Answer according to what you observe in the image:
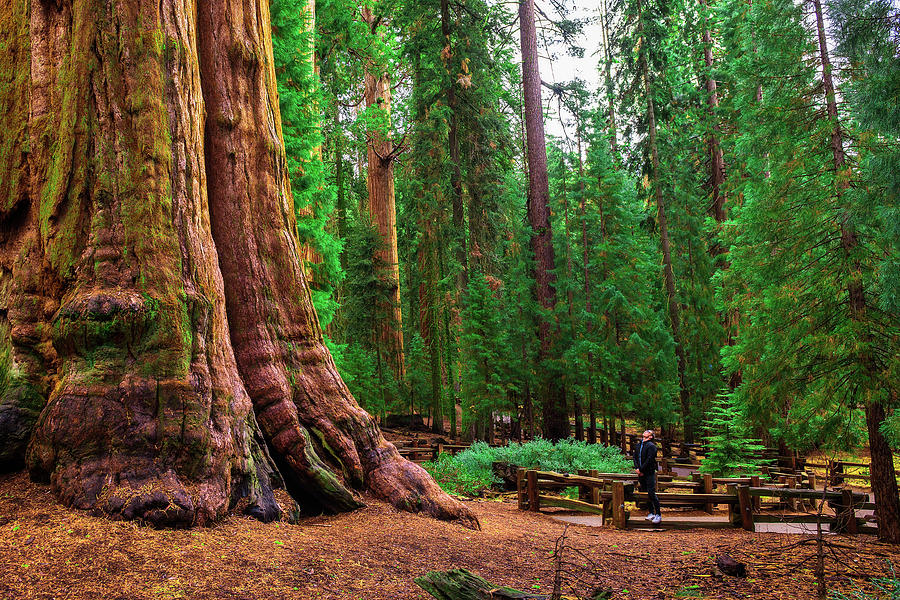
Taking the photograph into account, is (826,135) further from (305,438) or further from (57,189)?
(57,189)

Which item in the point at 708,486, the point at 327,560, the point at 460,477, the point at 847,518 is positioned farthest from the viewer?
the point at 460,477

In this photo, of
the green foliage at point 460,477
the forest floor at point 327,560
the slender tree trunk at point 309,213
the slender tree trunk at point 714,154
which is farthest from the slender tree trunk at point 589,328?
the forest floor at point 327,560

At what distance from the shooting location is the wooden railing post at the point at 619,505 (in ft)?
32.6

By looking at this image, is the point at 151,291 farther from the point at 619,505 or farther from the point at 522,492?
the point at 522,492

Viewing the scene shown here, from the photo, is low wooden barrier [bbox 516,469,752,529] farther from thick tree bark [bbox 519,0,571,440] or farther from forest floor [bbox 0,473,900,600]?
thick tree bark [bbox 519,0,571,440]

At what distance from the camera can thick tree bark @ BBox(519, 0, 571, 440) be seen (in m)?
19.6

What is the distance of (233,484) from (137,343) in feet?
4.78

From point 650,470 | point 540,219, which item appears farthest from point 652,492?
point 540,219

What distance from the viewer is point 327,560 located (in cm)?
456

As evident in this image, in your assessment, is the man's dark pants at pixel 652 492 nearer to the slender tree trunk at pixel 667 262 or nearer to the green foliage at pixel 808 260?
the green foliage at pixel 808 260

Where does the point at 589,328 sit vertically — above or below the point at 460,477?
above

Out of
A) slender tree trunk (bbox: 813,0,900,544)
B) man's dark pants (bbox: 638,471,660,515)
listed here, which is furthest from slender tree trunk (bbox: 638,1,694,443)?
slender tree trunk (bbox: 813,0,900,544)

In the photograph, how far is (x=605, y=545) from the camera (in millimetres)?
7660

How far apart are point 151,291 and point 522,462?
11.4 meters
